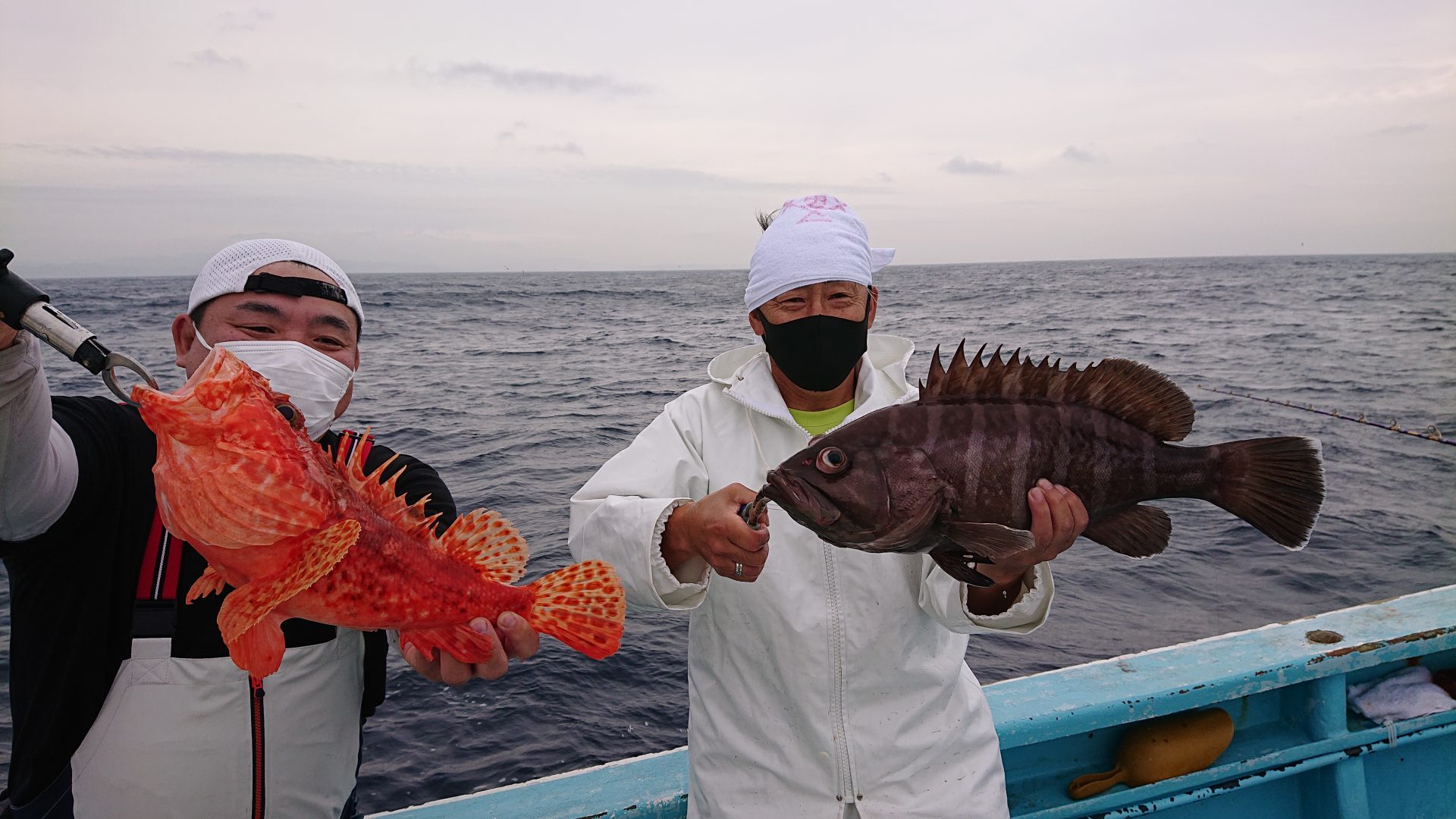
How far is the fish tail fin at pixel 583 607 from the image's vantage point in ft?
7.60

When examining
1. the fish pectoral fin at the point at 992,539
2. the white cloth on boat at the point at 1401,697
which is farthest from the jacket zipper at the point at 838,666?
the white cloth on boat at the point at 1401,697

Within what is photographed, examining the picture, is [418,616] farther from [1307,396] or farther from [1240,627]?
[1307,396]

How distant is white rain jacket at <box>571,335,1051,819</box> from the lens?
2859 mm

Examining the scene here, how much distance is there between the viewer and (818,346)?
3084mm

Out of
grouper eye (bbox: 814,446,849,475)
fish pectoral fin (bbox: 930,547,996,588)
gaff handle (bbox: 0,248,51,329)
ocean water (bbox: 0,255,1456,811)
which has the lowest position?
ocean water (bbox: 0,255,1456,811)

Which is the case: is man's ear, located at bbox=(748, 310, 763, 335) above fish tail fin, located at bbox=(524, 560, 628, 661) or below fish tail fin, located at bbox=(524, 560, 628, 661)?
above

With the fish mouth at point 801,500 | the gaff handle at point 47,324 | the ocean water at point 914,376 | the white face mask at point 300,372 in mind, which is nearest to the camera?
the gaff handle at point 47,324

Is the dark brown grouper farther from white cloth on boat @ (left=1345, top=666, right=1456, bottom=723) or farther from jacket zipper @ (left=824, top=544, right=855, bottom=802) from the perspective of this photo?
white cloth on boat @ (left=1345, top=666, right=1456, bottom=723)

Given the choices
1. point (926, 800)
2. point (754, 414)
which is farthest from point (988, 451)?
point (926, 800)

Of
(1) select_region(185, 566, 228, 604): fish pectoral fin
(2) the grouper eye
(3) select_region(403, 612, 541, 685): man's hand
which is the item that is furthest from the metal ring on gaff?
(2) the grouper eye

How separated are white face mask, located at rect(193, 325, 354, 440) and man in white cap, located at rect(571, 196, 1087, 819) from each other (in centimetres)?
85

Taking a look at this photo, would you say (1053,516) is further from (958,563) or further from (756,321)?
(756,321)

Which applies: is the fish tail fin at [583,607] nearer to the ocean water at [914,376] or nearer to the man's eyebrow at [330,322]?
the man's eyebrow at [330,322]

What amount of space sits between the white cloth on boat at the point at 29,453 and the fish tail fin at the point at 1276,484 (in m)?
3.11
